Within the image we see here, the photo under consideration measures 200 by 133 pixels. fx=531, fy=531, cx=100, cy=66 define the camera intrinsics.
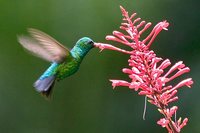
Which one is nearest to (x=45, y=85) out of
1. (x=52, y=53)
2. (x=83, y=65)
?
(x=52, y=53)

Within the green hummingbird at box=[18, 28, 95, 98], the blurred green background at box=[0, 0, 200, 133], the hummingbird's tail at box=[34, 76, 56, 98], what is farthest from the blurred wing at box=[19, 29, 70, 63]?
the blurred green background at box=[0, 0, 200, 133]

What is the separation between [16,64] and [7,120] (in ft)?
3.09

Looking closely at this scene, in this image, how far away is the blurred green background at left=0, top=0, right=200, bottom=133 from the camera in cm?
846

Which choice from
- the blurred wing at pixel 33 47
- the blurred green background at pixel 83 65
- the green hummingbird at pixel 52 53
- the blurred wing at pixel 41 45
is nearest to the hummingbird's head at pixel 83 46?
the green hummingbird at pixel 52 53

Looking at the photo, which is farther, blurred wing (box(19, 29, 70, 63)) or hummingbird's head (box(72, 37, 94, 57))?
hummingbird's head (box(72, 37, 94, 57))

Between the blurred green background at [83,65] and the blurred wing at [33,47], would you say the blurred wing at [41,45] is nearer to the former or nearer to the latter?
the blurred wing at [33,47]

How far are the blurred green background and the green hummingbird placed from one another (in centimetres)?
357

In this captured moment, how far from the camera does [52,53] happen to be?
14.2 ft

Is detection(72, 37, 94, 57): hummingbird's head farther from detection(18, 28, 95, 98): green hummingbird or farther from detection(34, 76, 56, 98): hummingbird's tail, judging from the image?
detection(34, 76, 56, 98): hummingbird's tail

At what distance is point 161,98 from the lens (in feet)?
11.2

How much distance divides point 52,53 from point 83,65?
14.5 feet

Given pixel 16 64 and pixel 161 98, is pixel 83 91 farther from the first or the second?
pixel 161 98

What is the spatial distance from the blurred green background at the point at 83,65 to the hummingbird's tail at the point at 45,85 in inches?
142

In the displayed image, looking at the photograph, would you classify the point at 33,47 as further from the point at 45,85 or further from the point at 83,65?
the point at 83,65
